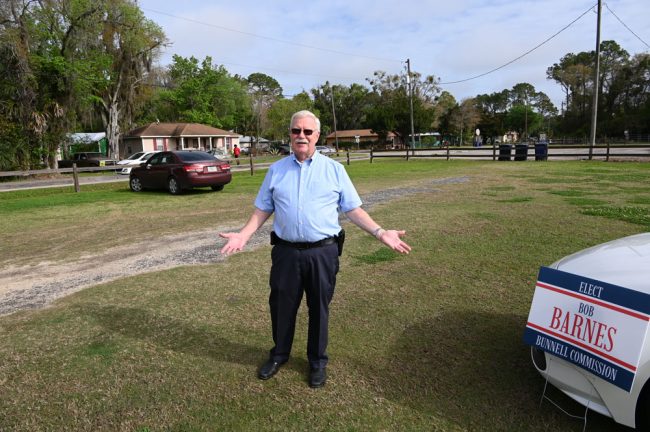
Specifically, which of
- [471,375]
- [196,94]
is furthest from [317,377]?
[196,94]

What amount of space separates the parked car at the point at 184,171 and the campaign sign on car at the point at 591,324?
40.6ft

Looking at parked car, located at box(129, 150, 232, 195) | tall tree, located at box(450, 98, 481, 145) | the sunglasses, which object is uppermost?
tall tree, located at box(450, 98, 481, 145)

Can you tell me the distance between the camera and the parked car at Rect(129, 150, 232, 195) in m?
13.8

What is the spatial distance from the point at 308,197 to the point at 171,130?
53489mm

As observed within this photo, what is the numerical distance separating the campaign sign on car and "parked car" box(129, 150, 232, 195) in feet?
40.6

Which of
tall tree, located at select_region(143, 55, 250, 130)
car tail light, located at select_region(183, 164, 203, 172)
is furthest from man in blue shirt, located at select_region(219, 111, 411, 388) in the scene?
tall tree, located at select_region(143, 55, 250, 130)

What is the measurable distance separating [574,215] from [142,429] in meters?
8.08

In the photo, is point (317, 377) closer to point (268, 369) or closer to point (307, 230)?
point (268, 369)

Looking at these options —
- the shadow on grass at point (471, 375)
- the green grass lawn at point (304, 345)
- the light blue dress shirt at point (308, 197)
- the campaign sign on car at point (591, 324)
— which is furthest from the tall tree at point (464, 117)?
the campaign sign on car at point (591, 324)

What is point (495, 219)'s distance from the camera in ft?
26.8

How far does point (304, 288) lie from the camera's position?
10.1 ft

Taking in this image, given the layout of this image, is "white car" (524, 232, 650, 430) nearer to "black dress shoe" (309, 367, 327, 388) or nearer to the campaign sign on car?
the campaign sign on car

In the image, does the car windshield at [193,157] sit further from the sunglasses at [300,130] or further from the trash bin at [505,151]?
the trash bin at [505,151]

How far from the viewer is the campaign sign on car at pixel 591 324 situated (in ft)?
7.30
